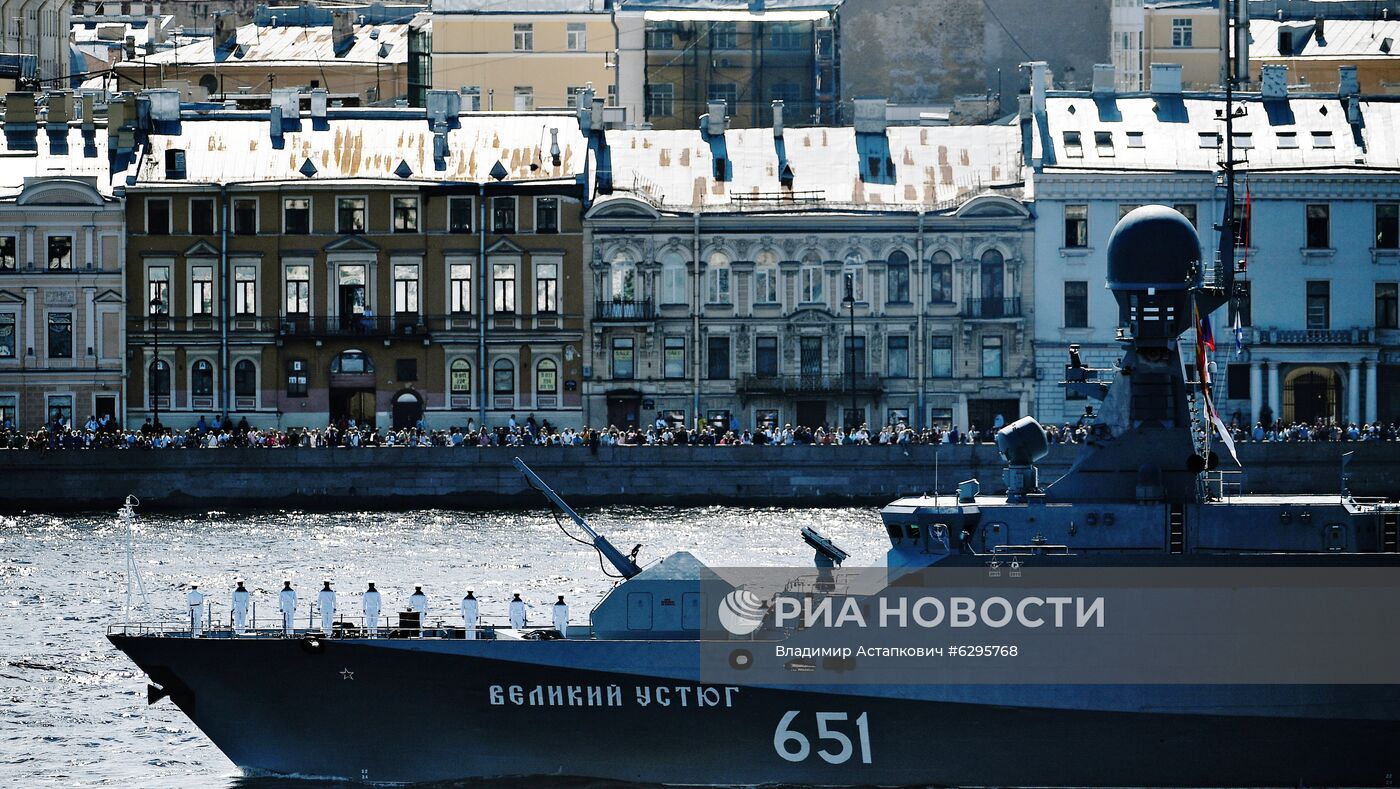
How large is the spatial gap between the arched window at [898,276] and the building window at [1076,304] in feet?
15.8

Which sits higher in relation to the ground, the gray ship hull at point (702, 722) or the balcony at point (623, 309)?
the balcony at point (623, 309)

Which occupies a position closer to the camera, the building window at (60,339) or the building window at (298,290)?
the building window at (60,339)

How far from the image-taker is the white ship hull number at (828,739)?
38.4 meters

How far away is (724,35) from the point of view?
10444 centimetres

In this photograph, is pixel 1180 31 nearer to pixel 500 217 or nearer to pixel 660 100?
pixel 660 100

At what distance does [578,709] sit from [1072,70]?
6452cm

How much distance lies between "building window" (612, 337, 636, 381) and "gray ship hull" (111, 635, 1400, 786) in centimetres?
4508

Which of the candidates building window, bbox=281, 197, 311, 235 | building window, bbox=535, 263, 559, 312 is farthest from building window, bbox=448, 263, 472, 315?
building window, bbox=281, 197, 311, 235

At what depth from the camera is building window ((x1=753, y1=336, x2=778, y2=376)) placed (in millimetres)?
84875

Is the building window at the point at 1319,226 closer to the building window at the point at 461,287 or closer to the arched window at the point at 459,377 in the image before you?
the building window at the point at 461,287

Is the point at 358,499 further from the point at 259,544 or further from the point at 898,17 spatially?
the point at 898,17

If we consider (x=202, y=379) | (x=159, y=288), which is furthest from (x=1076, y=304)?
(x=159, y=288)

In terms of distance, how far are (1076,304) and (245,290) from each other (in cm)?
2517

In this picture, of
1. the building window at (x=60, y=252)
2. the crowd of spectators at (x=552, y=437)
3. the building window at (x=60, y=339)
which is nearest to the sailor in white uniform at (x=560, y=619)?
the crowd of spectators at (x=552, y=437)
